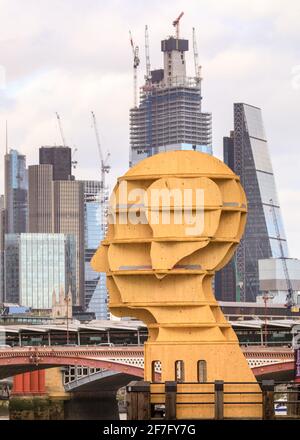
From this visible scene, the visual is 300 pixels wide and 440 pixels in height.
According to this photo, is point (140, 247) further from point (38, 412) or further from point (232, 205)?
point (38, 412)

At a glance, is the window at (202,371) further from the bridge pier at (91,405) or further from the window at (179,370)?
the bridge pier at (91,405)

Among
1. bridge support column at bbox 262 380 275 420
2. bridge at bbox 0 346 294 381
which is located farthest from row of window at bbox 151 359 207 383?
bridge at bbox 0 346 294 381

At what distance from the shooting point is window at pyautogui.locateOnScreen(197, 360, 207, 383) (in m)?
49.6

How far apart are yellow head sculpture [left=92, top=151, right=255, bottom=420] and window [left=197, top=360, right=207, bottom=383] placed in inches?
1.5

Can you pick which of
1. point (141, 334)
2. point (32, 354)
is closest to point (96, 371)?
point (141, 334)

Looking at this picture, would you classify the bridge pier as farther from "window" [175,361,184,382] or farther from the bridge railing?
the bridge railing

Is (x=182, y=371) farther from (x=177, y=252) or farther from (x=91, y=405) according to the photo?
(x=91, y=405)

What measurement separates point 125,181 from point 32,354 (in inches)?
2555

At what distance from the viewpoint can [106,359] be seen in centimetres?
10931

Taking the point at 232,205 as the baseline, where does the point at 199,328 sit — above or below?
below

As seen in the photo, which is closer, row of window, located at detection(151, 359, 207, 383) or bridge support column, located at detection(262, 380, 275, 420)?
bridge support column, located at detection(262, 380, 275, 420)

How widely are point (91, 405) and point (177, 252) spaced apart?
76654 mm

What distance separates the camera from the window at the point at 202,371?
163 ft
